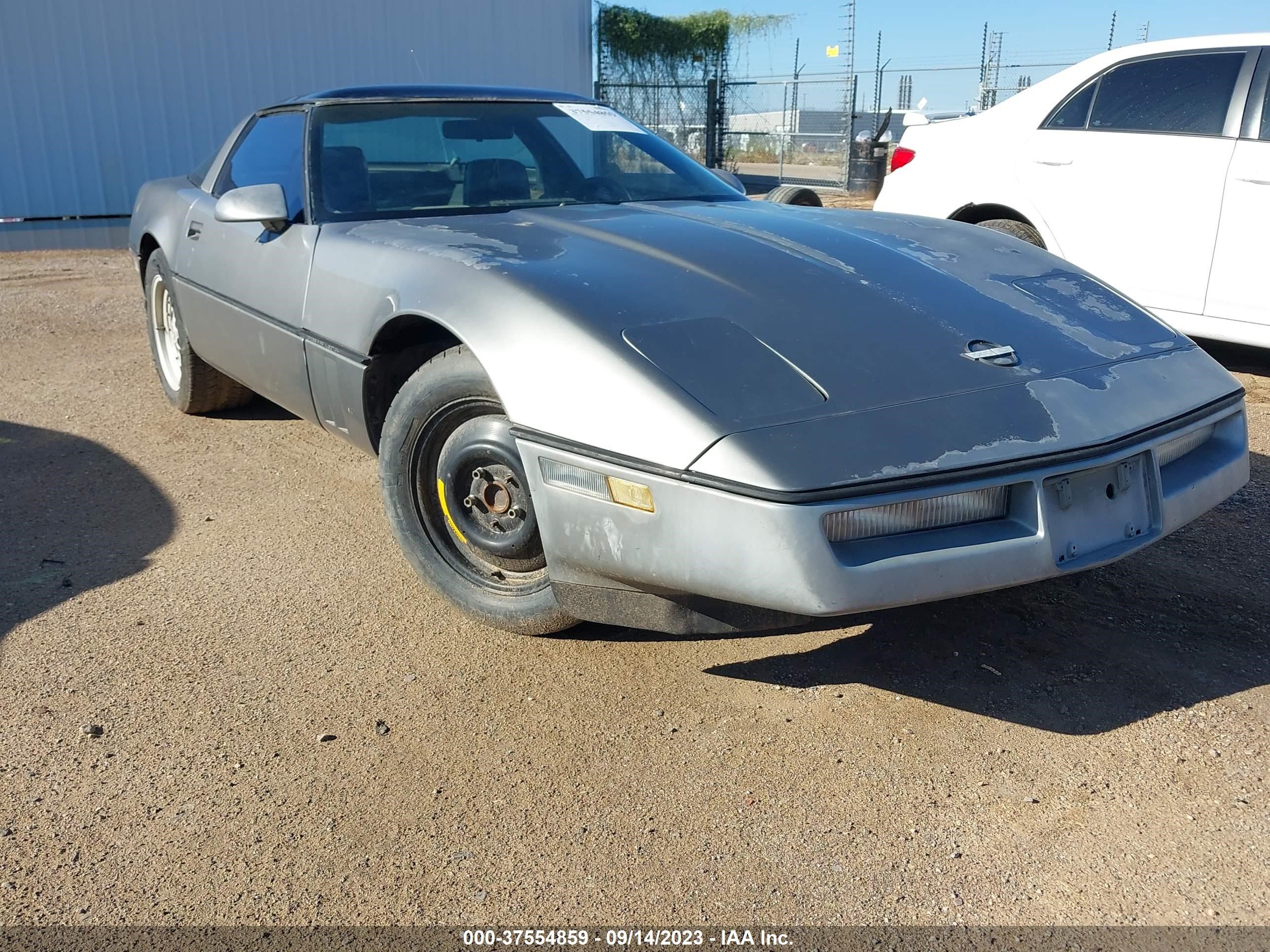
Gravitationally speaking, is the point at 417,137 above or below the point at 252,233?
above

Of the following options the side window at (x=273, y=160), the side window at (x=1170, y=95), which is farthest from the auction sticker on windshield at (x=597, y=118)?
the side window at (x=1170, y=95)

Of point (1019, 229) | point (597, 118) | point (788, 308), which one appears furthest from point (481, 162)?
point (1019, 229)

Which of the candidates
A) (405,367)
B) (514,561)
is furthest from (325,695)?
(405,367)

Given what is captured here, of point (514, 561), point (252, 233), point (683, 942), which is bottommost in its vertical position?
point (683, 942)

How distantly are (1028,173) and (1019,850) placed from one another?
4418 millimetres

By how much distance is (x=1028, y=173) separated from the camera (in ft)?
18.1

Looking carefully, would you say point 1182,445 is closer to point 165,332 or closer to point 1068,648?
point 1068,648

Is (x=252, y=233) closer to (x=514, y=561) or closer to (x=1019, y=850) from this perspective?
(x=514, y=561)

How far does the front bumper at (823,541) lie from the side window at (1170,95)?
132 inches

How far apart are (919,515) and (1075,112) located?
420cm

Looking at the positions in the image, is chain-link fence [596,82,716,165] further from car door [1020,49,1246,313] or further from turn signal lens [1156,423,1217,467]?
turn signal lens [1156,423,1217,467]

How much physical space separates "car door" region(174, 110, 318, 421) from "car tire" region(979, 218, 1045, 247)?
3.53m

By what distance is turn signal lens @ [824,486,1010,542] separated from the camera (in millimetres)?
2070

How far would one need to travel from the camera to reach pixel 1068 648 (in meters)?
2.70
